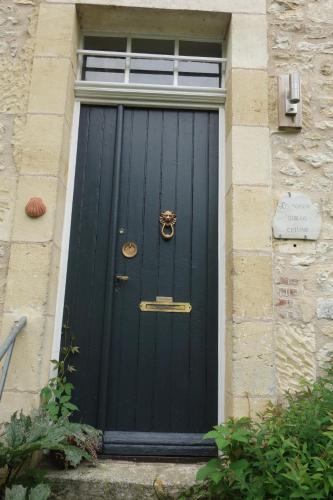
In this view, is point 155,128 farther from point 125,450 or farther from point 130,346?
point 125,450

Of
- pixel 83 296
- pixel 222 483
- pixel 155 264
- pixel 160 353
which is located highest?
pixel 155 264

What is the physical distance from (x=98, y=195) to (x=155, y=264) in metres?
0.74

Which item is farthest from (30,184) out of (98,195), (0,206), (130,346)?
(130,346)

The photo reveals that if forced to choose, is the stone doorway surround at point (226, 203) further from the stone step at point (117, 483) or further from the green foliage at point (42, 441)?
the stone step at point (117, 483)

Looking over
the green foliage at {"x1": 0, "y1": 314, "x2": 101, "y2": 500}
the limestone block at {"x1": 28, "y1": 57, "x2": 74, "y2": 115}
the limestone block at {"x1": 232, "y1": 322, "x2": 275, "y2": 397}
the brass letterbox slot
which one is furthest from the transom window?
the green foliage at {"x1": 0, "y1": 314, "x2": 101, "y2": 500}

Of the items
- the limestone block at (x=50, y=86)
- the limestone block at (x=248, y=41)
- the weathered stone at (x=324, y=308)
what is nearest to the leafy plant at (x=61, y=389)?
the limestone block at (x=50, y=86)

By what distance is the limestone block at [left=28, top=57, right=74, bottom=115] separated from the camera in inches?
125

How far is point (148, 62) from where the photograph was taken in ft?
11.7

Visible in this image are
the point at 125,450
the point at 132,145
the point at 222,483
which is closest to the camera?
the point at 222,483

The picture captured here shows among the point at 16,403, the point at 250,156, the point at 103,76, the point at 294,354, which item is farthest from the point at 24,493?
the point at 103,76

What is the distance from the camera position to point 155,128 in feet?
11.4

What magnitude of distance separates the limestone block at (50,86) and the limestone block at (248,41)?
1.33 meters

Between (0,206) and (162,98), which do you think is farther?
(162,98)

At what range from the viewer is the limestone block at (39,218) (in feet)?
9.70
